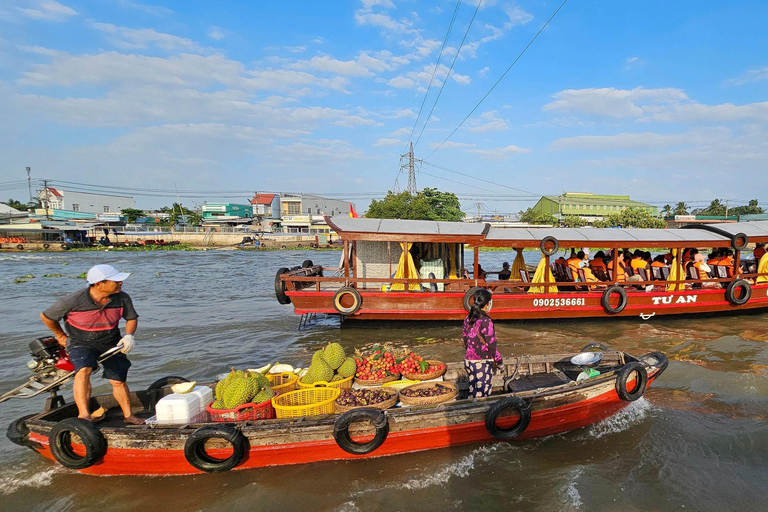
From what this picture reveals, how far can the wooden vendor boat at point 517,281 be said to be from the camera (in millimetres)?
9422

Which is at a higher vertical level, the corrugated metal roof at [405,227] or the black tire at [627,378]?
the corrugated metal roof at [405,227]

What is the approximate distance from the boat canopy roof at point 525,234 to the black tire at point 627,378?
15.3ft

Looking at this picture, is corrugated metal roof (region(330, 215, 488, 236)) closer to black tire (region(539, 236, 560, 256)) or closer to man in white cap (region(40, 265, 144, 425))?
black tire (region(539, 236, 560, 256))

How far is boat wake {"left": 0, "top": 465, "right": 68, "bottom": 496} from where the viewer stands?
430cm

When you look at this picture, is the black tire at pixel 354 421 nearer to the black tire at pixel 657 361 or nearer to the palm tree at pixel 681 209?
the black tire at pixel 657 361

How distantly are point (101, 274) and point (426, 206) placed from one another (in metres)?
39.4

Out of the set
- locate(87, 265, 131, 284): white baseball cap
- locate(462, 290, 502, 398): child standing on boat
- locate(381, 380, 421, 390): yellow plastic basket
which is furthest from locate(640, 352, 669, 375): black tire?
locate(87, 265, 131, 284): white baseball cap

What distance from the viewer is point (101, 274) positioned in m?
3.82

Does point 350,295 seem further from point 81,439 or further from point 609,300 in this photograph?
point 609,300

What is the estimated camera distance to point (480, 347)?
4.57 meters

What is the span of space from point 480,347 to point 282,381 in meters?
2.62

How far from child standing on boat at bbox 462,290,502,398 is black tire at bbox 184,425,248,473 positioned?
2.63 metres

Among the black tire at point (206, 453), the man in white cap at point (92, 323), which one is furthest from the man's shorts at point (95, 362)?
the black tire at point (206, 453)

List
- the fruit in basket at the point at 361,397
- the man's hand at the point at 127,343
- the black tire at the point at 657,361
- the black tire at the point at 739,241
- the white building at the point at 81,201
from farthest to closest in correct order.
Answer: the white building at the point at 81,201 < the black tire at the point at 739,241 < the black tire at the point at 657,361 < the fruit in basket at the point at 361,397 < the man's hand at the point at 127,343
